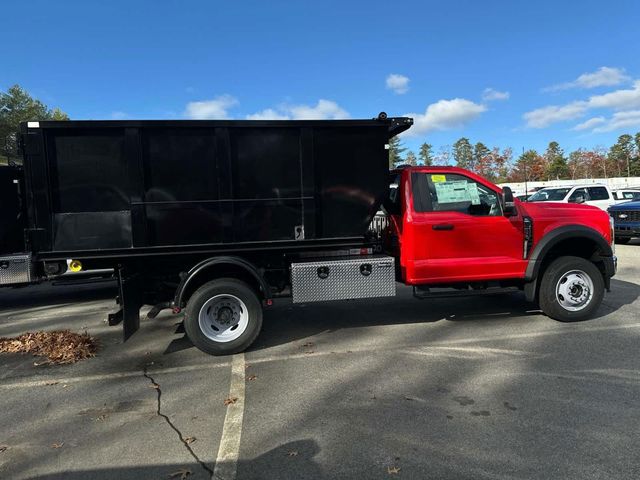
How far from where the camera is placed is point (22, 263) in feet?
20.8

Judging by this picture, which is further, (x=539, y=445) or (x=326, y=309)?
(x=326, y=309)

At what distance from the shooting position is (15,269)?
6.36 meters

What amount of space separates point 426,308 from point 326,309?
160 cm

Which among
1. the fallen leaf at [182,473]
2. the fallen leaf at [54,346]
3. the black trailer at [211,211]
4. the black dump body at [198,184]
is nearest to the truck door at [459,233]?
the black trailer at [211,211]

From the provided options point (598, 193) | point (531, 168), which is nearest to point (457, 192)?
point (598, 193)

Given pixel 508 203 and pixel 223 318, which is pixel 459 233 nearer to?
pixel 508 203

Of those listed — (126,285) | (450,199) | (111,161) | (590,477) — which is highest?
(111,161)

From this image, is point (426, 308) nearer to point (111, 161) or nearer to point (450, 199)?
point (450, 199)

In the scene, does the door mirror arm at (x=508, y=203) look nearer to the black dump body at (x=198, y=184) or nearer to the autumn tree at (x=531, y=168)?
the black dump body at (x=198, y=184)

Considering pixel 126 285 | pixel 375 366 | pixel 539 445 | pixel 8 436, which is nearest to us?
pixel 539 445

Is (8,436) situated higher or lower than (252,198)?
lower

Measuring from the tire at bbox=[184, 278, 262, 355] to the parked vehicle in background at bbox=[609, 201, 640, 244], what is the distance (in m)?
14.3

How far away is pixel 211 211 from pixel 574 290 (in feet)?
16.3

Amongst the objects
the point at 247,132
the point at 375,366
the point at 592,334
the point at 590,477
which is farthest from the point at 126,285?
the point at 592,334
